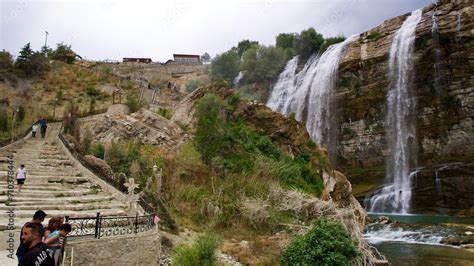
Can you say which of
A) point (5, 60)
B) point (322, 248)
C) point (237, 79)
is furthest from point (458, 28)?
point (5, 60)

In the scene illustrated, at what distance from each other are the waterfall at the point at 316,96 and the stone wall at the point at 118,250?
92.0ft

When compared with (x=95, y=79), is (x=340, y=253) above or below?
below

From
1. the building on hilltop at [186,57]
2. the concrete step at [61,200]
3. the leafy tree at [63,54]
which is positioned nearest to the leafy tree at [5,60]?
the leafy tree at [63,54]

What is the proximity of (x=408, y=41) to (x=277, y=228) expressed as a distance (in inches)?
1031

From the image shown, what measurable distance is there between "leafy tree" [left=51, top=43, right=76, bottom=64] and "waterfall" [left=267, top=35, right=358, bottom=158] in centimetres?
2528

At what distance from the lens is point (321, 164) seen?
1873 centimetres

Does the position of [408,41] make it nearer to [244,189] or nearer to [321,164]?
[321,164]

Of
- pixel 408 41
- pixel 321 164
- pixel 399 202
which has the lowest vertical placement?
pixel 399 202

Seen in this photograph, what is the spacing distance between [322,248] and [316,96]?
93.5ft

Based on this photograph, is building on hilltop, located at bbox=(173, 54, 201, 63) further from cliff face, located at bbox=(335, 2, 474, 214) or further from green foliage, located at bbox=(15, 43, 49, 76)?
cliff face, located at bbox=(335, 2, 474, 214)

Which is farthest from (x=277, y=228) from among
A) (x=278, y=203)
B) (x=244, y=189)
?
(x=244, y=189)

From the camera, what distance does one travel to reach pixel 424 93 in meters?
29.9

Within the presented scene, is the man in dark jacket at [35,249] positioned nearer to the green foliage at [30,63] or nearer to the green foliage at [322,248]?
the green foliage at [322,248]

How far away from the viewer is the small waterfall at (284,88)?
131 feet
